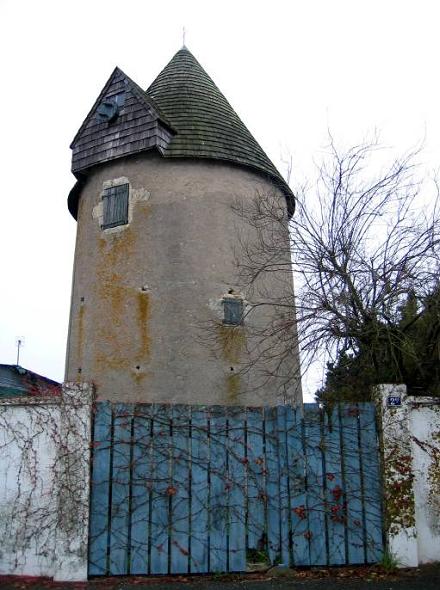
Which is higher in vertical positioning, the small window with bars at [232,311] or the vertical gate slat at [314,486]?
the small window with bars at [232,311]

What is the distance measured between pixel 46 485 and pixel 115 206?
841cm

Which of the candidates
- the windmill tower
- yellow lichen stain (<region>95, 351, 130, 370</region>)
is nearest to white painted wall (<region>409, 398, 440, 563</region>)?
the windmill tower

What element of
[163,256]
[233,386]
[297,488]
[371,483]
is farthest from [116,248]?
[371,483]

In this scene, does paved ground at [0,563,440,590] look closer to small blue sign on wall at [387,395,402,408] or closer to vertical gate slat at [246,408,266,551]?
vertical gate slat at [246,408,266,551]

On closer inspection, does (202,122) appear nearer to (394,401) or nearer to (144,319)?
(144,319)

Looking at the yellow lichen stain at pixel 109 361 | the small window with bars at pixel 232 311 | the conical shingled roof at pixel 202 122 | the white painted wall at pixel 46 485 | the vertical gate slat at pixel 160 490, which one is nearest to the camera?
the white painted wall at pixel 46 485

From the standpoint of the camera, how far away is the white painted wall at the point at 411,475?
27.2 feet

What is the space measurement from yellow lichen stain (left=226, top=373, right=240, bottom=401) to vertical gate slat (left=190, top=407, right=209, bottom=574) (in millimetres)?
5373

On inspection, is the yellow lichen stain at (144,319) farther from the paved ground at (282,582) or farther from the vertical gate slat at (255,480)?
the paved ground at (282,582)

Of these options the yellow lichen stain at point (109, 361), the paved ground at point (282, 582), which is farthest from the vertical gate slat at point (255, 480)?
the yellow lichen stain at point (109, 361)

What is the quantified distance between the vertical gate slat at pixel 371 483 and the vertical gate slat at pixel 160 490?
8.74 feet

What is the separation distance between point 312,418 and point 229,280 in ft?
21.2

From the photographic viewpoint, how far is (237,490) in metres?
8.30

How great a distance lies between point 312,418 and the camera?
8.70 metres
